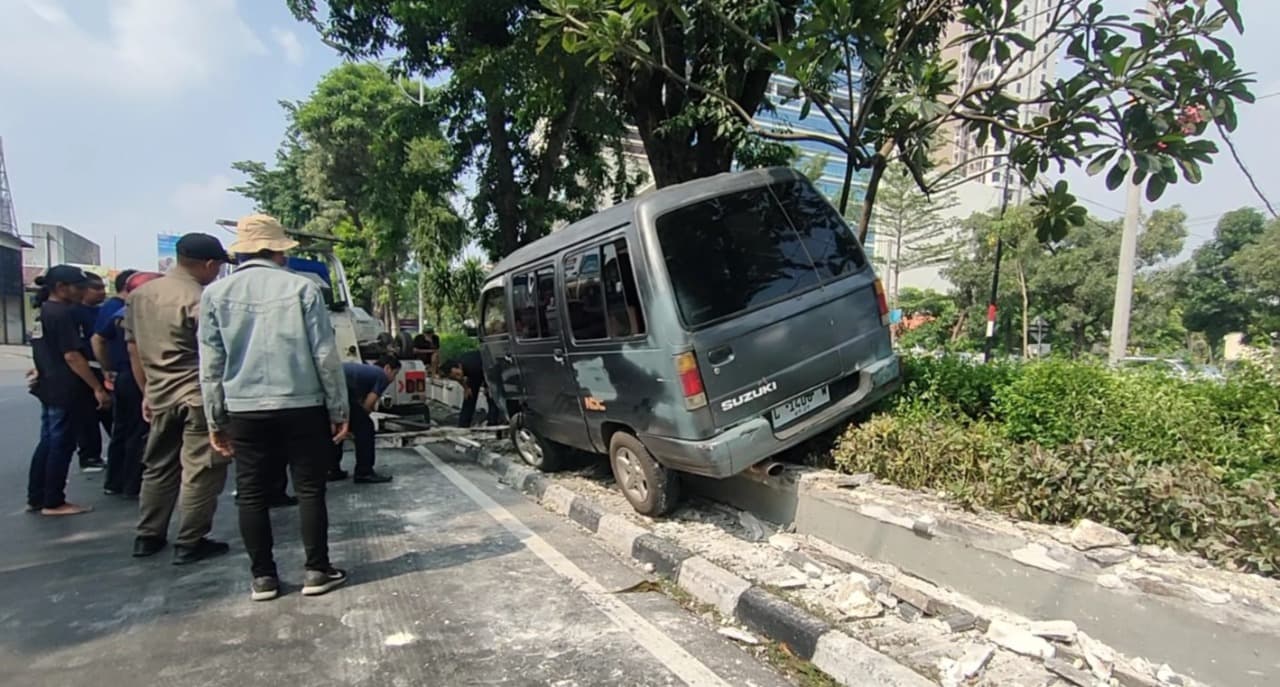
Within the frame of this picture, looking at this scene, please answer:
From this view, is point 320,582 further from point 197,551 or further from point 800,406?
point 800,406

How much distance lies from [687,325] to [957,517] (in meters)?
1.69

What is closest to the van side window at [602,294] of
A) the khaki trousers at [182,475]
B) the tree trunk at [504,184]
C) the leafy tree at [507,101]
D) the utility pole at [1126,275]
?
the khaki trousers at [182,475]

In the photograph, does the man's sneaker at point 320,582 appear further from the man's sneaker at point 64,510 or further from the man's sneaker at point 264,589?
the man's sneaker at point 64,510

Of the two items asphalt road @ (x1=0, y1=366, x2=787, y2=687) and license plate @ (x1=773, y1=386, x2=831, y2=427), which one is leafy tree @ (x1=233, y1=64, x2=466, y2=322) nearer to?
asphalt road @ (x1=0, y1=366, x2=787, y2=687)

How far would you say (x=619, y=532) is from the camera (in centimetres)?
A: 446

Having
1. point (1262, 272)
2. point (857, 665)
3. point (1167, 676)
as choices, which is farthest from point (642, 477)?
point (1262, 272)

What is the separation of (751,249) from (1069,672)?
269 cm

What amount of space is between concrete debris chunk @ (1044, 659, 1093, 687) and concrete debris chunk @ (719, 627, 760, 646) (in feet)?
3.68

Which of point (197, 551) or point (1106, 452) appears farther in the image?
point (197, 551)

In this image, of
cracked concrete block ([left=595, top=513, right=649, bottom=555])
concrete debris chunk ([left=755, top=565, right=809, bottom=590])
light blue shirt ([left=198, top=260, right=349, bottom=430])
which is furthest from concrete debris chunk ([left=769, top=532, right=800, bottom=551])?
light blue shirt ([left=198, top=260, right=349, bottom=430])

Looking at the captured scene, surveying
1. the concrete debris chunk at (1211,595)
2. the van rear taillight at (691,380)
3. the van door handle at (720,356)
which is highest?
the van door handle at (720,356)

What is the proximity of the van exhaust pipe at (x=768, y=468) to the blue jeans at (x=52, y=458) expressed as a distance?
474 cm

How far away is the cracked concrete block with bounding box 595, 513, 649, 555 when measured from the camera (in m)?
4.33

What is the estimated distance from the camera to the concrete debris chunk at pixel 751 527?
174 inches
